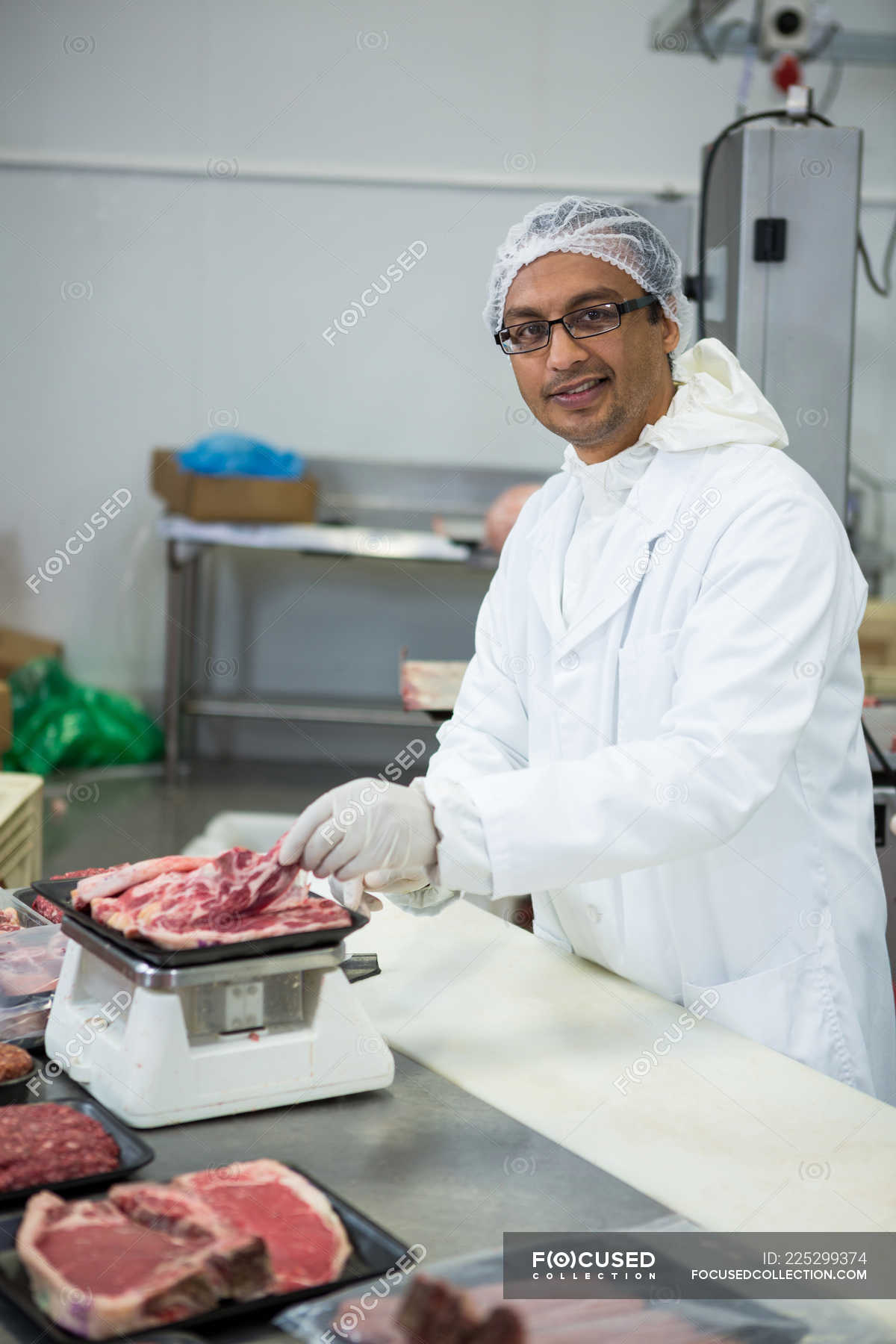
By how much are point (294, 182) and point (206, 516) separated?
1.79 metres

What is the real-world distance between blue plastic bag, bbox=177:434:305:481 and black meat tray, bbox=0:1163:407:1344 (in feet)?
16.5

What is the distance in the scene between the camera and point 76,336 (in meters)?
6.50

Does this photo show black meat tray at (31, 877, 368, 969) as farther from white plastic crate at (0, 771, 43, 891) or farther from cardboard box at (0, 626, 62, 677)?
cardboard box at (0, 626, 62, 677)

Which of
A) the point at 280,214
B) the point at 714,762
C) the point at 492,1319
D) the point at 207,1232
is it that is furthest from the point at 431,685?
the point at 280,214

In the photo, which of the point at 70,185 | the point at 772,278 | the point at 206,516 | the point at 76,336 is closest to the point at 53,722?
the point at 206,516

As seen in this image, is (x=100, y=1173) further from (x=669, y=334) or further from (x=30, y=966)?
(x=669, y=334)

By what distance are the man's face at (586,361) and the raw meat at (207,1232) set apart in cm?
124

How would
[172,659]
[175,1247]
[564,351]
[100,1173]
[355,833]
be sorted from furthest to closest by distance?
1. [172,659]
2. [564,351]
3. [355,833]
4. [100,1173]
5. [175,1247]

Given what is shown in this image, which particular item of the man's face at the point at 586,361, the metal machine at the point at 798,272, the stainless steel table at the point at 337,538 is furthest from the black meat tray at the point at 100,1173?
the stainless steel table at the point at 337,538

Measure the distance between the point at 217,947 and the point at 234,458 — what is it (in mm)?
4785

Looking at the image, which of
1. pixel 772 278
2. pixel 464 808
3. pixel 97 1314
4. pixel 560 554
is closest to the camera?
pixel 97 1314

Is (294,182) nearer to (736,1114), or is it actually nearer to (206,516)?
(206,516)

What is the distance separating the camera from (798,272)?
2.98m

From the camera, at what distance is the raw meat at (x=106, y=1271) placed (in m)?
1.00
